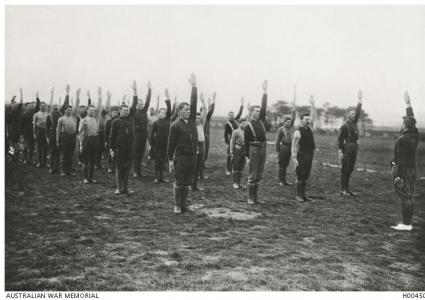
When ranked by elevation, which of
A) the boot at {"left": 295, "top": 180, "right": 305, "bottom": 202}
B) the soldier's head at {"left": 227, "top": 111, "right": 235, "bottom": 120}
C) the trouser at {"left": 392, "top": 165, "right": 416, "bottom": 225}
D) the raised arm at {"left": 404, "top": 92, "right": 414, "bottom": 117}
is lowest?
the boot at {"left": 295, "top": 180, "right": 305, "bottom": 202}

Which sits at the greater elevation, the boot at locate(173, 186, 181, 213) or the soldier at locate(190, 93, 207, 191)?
the soldier at locate(190, 93, 207, 191)

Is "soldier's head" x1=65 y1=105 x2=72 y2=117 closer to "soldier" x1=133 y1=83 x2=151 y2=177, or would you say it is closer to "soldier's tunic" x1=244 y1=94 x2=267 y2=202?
"soldier" x1=133 y1=83 x2=151 y2=177

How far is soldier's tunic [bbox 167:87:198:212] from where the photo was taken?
716cm

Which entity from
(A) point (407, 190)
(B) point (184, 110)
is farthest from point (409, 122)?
(B) point (184, 110)

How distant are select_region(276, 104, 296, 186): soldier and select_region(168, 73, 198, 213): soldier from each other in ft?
15.2

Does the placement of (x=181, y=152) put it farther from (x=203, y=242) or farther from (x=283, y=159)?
(x=283, y=159)

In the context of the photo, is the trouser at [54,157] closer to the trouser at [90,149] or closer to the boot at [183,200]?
the trouser at [90,149]

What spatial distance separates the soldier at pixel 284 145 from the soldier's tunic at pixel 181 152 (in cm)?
464

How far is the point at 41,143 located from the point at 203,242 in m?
8.52

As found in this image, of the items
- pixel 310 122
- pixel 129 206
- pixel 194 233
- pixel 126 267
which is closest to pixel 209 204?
pixel 129 206

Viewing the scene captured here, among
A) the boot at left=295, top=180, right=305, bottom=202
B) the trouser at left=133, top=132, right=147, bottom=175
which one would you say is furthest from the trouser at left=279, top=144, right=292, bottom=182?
the trouser at left=133, top=132, right=147, bottom=175

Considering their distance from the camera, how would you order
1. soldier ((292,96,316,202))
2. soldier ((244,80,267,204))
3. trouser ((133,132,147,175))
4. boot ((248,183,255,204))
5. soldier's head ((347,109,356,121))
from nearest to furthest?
1. soldier ((244,80,267,204))
2. boot ((248,183,255,204))
3. soldier ((292,96,316,202))
4. soldier's head ((347,109,356,121))
5. trouser ((133,132,147,175))

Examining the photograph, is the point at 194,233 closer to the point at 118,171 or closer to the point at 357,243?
the point at 357,243

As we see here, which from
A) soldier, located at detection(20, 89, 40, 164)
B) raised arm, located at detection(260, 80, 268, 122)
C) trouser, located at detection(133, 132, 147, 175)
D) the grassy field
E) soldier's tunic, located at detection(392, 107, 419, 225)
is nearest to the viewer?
the grassy field
